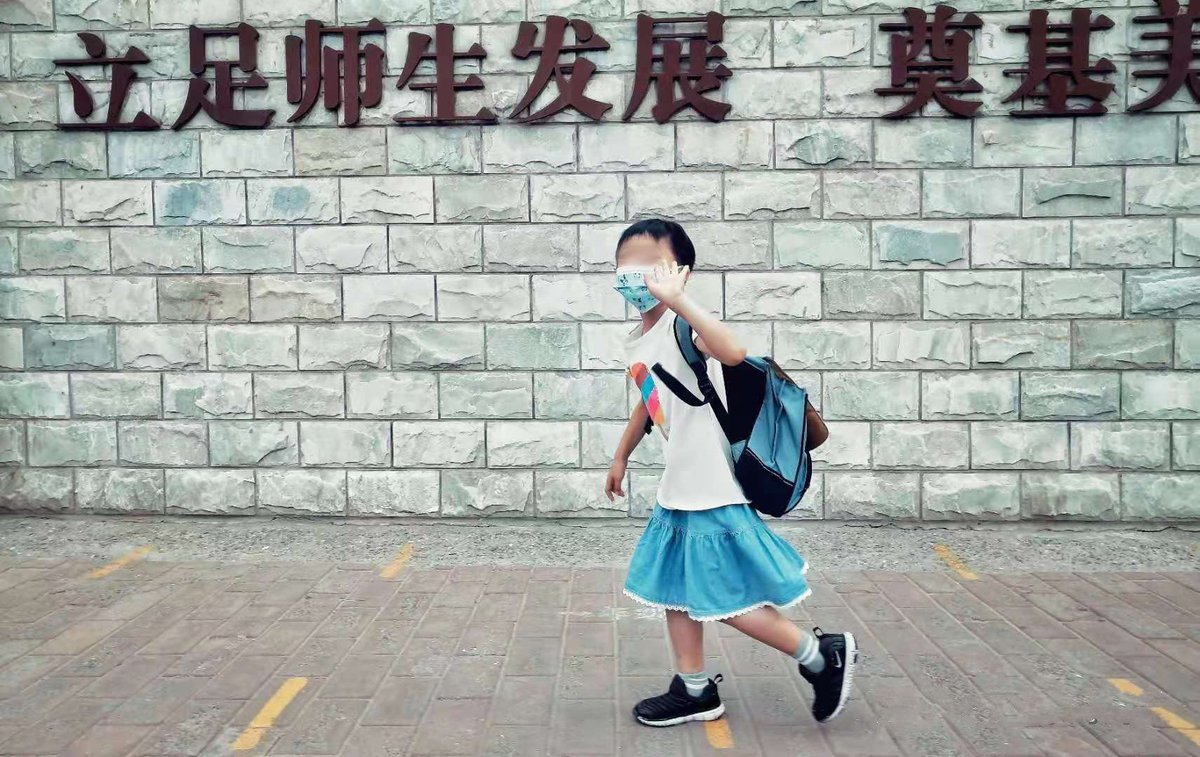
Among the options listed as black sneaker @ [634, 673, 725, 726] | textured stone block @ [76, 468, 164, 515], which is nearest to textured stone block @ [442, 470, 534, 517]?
textured stone block @ [76, 468, 164, 515]

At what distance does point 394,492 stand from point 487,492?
0.67 meters

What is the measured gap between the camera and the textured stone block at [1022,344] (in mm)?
6191

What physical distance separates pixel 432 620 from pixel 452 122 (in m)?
3.42

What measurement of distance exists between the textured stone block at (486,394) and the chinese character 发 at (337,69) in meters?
1.95

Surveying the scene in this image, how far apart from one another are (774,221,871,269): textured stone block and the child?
2987 millimetres

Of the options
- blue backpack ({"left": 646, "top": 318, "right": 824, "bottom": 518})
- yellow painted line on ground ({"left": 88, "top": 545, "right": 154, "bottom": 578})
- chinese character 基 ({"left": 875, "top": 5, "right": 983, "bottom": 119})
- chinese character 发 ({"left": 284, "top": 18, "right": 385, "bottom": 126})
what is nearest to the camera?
blue backpack ({"left": 646, "top": 318, "right": 824, "bottom": 518})

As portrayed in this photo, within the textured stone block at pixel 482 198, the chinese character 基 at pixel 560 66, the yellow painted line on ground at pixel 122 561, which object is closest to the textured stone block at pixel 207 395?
the yellow painted line on ground at pixel 122 561

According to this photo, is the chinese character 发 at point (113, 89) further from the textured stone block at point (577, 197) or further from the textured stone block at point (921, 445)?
the textured stone block at point (921, 445)

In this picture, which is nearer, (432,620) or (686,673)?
A: (686,673)

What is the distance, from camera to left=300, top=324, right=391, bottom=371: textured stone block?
6.45 m

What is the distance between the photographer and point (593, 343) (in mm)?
6355

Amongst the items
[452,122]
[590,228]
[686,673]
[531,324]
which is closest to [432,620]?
[686,673]

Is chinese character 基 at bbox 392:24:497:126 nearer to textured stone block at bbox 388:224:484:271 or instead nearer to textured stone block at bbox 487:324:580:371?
textured stone block at bbox 388:224:484:271

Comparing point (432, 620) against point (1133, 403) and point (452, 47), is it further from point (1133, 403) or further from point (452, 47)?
point (1133, 403)
